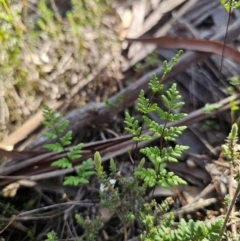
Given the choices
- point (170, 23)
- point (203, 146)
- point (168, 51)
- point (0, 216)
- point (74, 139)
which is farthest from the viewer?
point (170, 23)

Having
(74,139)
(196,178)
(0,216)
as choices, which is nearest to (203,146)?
(196,178)

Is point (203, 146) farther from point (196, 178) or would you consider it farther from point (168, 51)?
point (168, 51)

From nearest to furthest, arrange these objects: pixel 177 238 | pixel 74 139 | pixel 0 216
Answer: pixel 177 238, pixel 0 216, pixel 74 139

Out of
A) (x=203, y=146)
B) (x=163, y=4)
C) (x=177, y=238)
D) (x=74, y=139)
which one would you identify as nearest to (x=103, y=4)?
(x=163, y=4)

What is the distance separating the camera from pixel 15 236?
1.83 metres

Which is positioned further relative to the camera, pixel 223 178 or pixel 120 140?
pixel 120 140

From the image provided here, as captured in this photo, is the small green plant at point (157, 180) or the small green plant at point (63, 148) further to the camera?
the small green plant at point (63, 148)

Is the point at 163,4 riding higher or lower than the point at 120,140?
higher

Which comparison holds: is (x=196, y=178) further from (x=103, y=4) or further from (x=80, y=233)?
(x=103, y=4)

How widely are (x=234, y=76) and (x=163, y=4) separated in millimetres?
806

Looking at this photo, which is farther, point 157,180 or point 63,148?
point 63,148

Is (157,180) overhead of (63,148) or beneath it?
beneath

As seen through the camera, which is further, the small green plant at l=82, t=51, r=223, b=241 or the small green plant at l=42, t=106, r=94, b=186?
the small green plant at l=42, t=106, r=94, b=186

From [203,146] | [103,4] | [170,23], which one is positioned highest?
[103,4]
